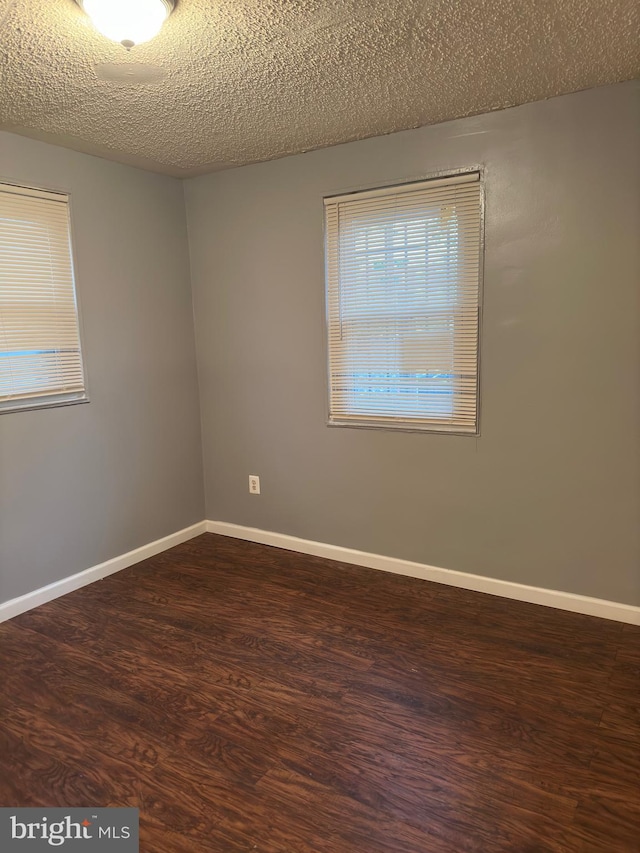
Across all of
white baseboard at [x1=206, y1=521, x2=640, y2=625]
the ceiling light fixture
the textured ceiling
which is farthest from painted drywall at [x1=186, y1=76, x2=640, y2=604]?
the ceiling light fixture

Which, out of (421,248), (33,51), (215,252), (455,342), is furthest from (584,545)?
(33,51)

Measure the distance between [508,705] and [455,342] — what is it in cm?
165

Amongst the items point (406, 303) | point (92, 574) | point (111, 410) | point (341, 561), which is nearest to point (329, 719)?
point (341, 561)

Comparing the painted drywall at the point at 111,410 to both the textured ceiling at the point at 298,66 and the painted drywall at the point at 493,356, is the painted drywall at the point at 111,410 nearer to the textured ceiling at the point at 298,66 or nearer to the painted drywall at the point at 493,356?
the painted drywall at the point at 493,356

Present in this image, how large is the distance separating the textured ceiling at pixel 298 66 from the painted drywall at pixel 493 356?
0.78ft

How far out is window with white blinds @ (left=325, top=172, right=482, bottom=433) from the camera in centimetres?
277

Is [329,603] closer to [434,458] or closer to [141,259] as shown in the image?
[434,458]

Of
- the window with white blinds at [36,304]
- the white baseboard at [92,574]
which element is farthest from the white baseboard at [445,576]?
the window with white blinds at [36,304]

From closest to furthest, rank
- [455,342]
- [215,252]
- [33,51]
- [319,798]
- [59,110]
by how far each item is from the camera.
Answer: [319,798], [33,51], [59,110], [455,342], [215,252]

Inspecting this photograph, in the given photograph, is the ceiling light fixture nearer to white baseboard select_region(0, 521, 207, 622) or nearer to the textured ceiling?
the textured ceiling

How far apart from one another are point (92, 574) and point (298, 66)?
273cm

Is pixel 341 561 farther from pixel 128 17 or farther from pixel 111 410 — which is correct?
pixel 128 17

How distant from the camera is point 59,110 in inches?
95.7

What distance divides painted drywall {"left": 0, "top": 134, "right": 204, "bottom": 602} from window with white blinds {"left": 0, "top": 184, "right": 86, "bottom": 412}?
2.6 inches
